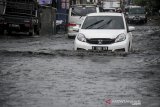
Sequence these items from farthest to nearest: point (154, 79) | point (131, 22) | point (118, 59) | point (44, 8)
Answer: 1. point (131, 22)
2. point (44, 8)
3. point (118, 59)
4. point (154, 79)

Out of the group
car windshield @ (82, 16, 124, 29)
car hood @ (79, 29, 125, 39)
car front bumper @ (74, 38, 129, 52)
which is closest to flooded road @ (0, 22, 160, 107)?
car front bumper @ (74, 38, 129, 52)

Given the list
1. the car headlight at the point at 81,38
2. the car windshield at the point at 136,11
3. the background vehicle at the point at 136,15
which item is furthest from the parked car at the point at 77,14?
the car windshield at the point at 136,11

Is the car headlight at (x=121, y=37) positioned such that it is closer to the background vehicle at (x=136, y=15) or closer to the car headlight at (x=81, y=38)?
the car headlight at (x=81, y=38)

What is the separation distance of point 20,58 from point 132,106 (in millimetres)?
8438

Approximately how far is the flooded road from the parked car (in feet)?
40.1

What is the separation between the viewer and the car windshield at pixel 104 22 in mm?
17750

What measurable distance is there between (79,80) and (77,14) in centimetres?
1898

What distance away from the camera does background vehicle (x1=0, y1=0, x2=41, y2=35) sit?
102 feet

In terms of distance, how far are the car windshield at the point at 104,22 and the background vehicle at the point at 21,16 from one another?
1294 cm

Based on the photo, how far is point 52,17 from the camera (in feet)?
116

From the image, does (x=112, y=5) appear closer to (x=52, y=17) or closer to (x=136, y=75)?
(x=52, y=17)

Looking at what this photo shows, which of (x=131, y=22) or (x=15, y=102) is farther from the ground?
(x=15, y=102)

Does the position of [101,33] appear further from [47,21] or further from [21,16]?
[47,21]

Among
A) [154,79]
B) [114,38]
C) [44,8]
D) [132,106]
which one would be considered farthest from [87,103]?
[44,8]
